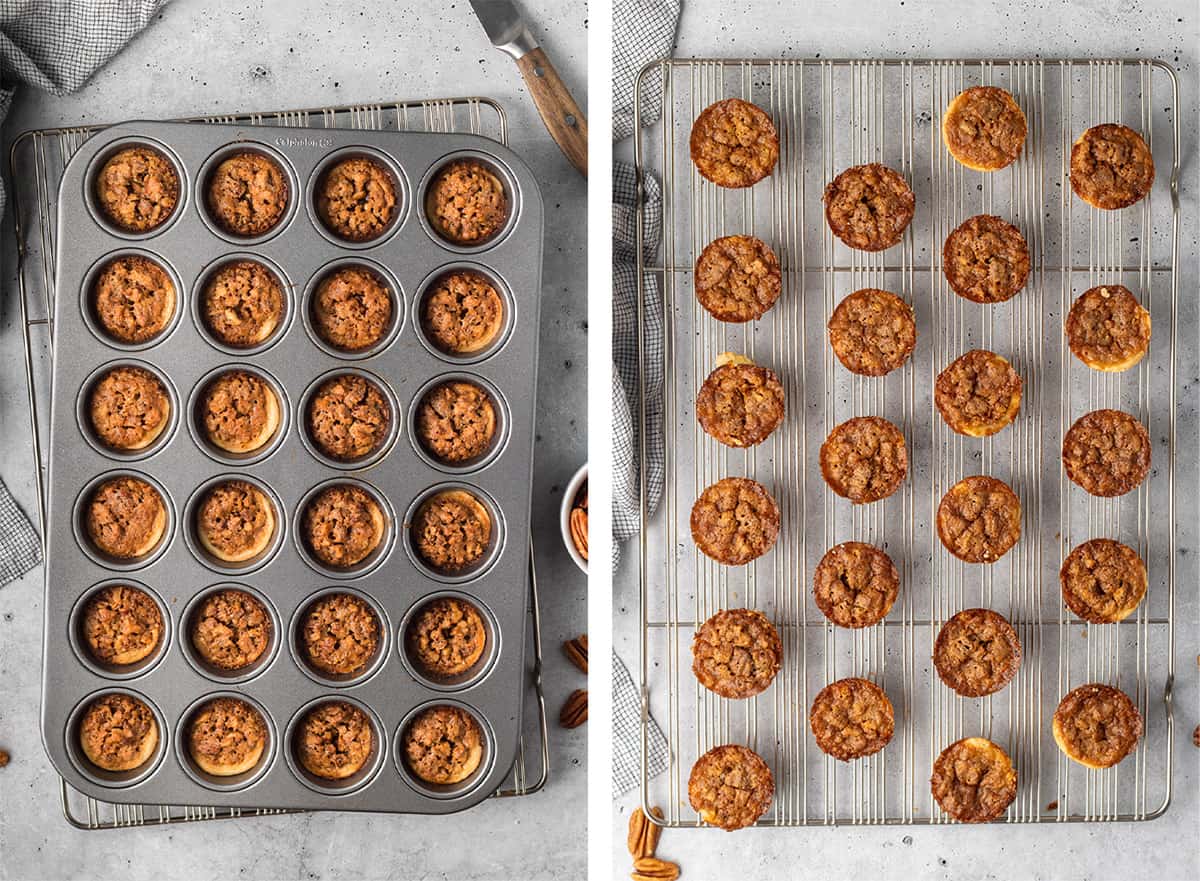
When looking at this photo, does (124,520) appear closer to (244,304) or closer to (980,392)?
(244,304)

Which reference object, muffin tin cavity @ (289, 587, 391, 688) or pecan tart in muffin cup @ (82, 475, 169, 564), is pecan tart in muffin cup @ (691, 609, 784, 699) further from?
pecan tart in muffin cup @ (82, 475, 169, 564)

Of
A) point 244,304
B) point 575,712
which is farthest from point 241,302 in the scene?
point 575,712

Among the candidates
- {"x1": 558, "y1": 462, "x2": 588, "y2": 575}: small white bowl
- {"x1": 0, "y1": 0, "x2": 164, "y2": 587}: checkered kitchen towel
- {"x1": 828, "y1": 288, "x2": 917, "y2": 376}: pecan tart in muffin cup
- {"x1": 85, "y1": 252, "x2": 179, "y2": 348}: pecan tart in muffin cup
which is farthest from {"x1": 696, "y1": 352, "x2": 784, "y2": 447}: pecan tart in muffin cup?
{"x1": 0, "y1": 0, "x2": 164, "y2": 587}: checkered kitchen towel

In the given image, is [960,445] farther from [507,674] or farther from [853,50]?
[507,674]

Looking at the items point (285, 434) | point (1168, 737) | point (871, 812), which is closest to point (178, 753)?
point (285, 434)

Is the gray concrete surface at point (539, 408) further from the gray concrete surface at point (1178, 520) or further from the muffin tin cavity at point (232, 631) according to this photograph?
the muffin tin cavity at point (232, 631)
